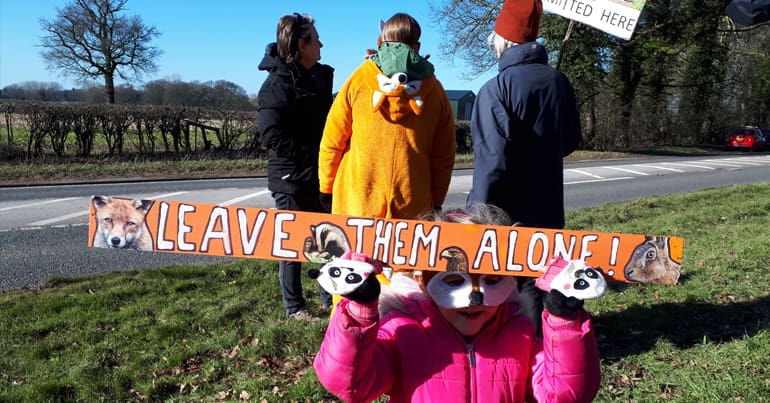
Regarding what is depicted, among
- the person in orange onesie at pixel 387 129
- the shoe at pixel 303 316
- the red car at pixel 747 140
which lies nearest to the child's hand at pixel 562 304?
the person in orange onesie at pixel 387 129

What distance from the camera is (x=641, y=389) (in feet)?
10.3

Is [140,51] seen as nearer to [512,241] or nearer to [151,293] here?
[151,293]

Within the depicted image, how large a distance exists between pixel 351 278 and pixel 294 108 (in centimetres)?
233

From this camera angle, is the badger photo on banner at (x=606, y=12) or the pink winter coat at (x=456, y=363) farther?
the badger photo on banner at (x=606, y=12)

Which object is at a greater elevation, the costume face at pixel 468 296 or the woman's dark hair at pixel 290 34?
the woman's dark hair at pixel 290 34

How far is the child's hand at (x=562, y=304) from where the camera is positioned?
Result: 1.44 meters

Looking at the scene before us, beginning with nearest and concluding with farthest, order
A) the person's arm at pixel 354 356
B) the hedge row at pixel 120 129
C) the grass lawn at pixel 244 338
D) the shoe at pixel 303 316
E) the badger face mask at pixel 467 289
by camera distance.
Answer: the person's arm at pixel 354 356 < the badger face mask at pixel 467 289 < the grass lawn at pixel 244 338 < the shoe at pixel 303 316 < the hedge row at pixel 120 129

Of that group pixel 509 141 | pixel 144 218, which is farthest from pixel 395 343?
pixel 509 141

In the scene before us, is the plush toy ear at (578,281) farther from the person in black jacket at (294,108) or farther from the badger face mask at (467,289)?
the person in black jacket at (294,108)

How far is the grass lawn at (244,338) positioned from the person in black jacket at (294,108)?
104 cm

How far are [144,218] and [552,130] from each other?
A: 1.97 metres

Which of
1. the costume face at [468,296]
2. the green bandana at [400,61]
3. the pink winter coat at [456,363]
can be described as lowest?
the pink winter coat at [456,363]

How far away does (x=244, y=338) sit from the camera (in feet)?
12.6

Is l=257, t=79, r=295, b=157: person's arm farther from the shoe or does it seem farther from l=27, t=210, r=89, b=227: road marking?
l=27, t=210, r=89, b=227: road marking
